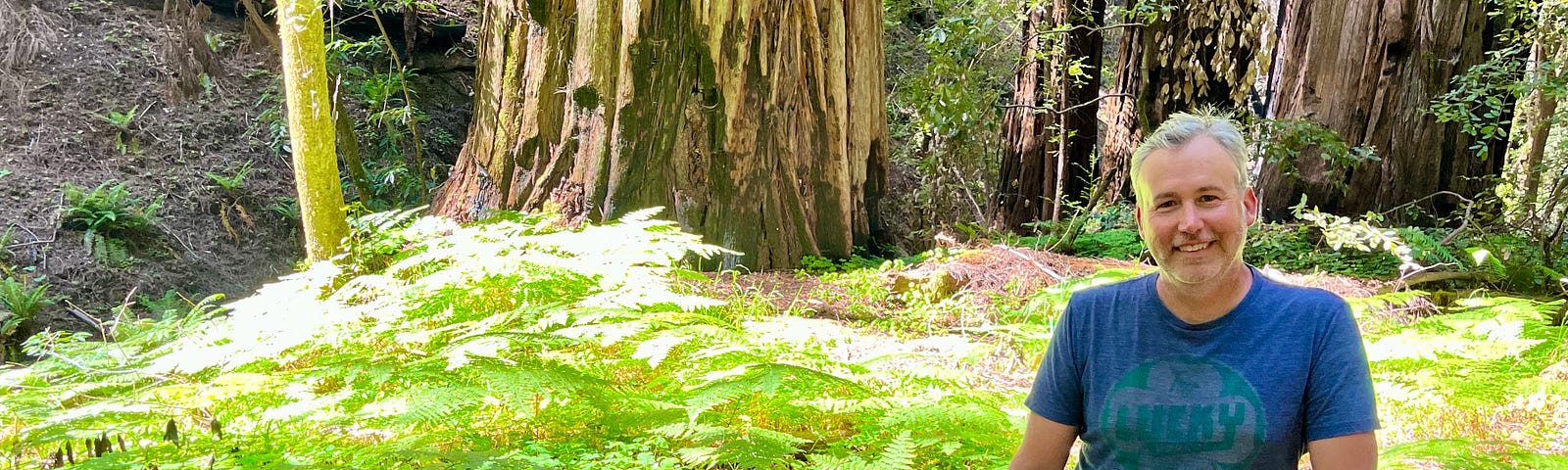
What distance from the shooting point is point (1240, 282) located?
165 centimetres

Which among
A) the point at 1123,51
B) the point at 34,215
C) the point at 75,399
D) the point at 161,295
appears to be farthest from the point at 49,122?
the point at 1123,51

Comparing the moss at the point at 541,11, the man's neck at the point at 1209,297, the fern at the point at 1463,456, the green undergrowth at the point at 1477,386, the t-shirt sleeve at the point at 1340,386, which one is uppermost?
the moss at the point at 541,11

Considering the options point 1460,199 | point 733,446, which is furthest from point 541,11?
point 1460,199

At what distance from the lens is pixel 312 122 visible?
4.67 m

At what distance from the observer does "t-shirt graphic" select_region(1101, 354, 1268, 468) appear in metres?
1.59

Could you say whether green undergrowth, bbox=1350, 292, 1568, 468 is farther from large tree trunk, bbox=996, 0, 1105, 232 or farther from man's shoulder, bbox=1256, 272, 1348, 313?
large tree trunk, bbox=996, 0, 1105, 232

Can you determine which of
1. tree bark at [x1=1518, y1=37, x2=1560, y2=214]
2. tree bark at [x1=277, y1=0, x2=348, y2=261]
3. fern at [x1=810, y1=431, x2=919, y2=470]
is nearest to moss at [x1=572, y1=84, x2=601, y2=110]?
tree bark at [x1=277, y1=0, x2=348, y2=261]

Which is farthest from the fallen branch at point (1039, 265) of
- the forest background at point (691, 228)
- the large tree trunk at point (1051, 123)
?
the large tree trunk at point (1051, 123)

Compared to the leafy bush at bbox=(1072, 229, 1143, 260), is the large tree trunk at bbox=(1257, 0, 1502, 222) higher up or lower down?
higher up

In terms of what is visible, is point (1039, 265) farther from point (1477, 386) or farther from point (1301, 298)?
point (1301, 298)

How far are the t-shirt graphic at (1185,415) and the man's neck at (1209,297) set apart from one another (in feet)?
0.26

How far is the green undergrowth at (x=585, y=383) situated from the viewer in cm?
230

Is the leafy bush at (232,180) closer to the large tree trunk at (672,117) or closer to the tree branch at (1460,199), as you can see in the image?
the large tree trunk at (672,117)

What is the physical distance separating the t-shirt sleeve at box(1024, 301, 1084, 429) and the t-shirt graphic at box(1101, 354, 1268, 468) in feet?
0.27
